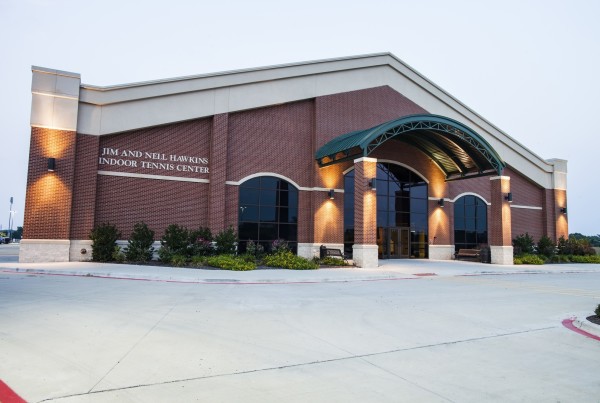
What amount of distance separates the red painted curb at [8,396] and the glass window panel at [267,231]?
20.8m

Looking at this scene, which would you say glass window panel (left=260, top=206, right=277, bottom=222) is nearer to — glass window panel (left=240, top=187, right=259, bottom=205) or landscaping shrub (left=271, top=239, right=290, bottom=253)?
glass window panel (left=240, top=187, right=259, bottom=205)

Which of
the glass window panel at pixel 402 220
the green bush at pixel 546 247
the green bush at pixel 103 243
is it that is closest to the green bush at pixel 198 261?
the green bush at pixel 103 243

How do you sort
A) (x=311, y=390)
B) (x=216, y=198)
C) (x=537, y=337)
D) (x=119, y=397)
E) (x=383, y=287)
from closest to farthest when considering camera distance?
(x=119, y=397) < (x=311, y=390) < (x=537, y=337) < (x=383, y=287) < (x=216, y=198)

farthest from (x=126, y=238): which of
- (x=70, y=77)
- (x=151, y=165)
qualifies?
(x=70, y=77)

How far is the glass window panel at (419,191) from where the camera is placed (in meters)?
30.4

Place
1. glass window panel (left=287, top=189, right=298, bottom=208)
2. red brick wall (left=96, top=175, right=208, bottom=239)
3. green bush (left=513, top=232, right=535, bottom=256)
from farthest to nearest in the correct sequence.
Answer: green bush (left=513, top=232, right=535, bottom=256), glass window panel (left=287, top=189, right=298, bottom=208), red brick wall (left=96, top=175, right=208, bottom=239)

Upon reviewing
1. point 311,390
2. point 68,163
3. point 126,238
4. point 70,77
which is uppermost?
point 70,77

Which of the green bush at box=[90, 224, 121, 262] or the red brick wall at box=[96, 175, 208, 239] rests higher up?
the red brick wall at box=[96, 175, 208, 239]

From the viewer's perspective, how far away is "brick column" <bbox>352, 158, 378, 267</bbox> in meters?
22.1

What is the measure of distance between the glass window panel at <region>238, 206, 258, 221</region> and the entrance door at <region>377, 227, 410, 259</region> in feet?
29.7

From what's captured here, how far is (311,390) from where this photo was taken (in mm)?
4422

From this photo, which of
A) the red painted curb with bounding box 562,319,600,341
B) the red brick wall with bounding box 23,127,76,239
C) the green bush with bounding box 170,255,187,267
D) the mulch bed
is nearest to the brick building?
the red brick wall with bounding box 23,127,76,239

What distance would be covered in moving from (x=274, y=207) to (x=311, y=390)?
21271 mm

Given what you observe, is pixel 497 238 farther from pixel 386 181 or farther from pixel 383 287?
pixel 383 287
